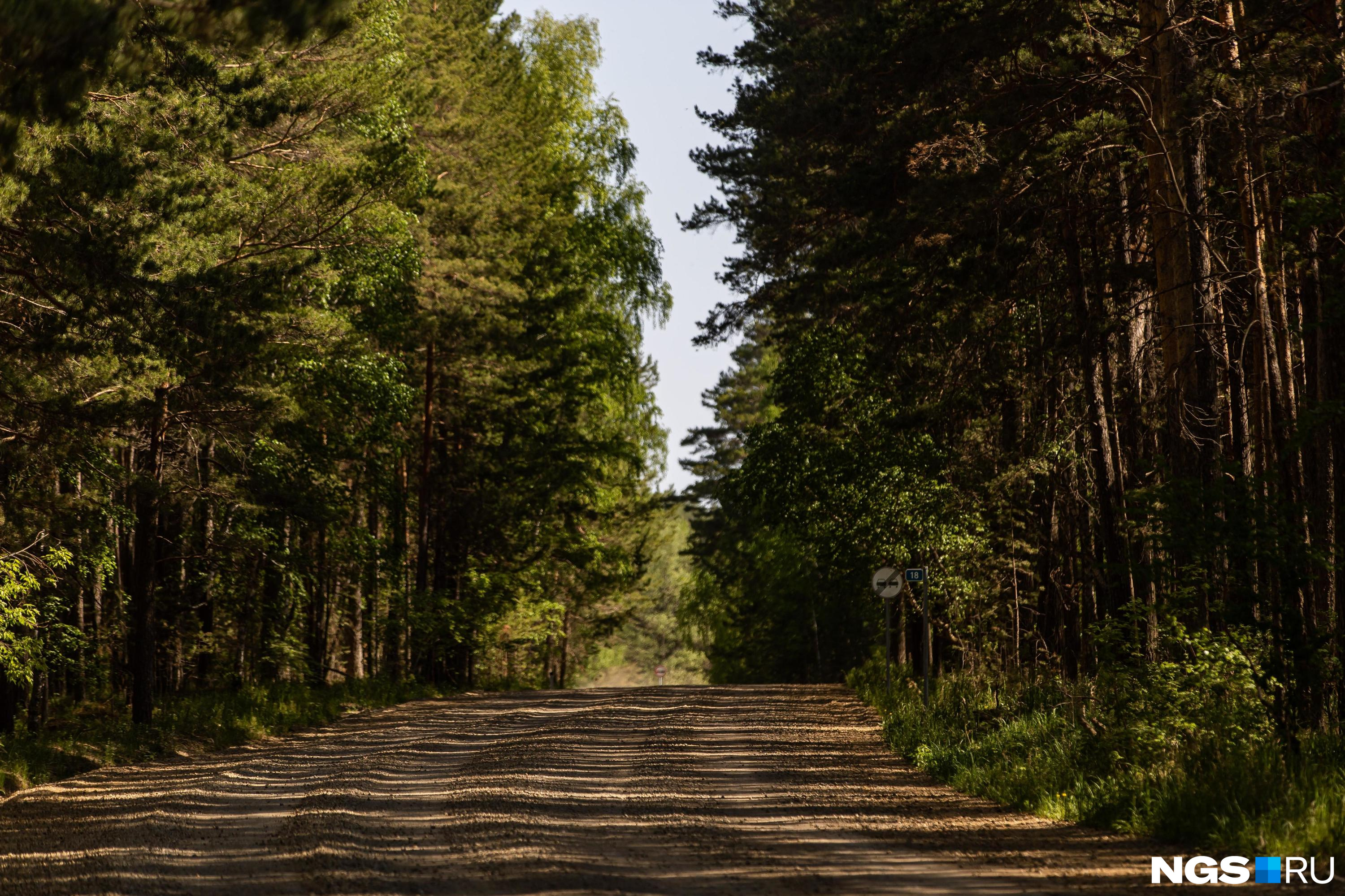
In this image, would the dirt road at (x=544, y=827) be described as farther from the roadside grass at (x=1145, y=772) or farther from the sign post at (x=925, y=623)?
the sign post at (x=925, y=623)

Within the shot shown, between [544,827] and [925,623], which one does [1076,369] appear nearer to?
[925,623]

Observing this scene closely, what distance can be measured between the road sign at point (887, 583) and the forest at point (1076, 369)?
1.76m

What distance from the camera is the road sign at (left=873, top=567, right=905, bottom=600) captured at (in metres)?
18.8

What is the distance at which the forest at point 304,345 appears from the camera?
12484mm

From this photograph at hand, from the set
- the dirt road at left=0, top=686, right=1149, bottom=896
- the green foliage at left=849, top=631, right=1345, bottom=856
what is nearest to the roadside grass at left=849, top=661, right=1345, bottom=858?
the green foliage at left=849, top=631, right=1345, bottom=856

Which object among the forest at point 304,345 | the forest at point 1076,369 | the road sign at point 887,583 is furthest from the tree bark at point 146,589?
the road sign at point 887,583

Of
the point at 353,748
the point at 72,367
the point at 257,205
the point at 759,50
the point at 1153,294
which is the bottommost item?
the point at 353,748

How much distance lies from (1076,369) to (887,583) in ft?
14.7

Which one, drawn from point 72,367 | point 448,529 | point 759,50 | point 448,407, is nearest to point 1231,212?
point 759,50

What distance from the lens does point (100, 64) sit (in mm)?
8695

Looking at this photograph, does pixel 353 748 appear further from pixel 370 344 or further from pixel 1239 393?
pixel 1239 393

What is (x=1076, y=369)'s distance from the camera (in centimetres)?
1864

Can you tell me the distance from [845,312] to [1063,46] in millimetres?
7973

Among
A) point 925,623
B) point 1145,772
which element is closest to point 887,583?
point 925,623
